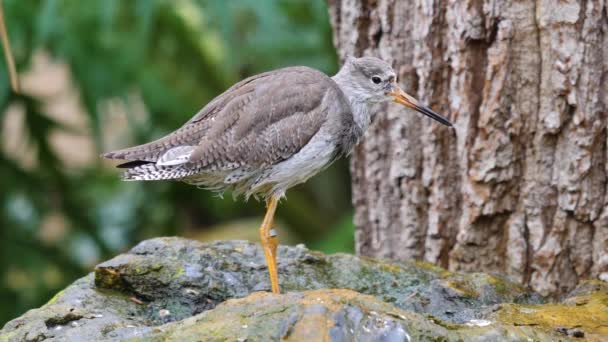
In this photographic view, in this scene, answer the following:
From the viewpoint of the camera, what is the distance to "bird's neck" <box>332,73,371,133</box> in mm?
5731

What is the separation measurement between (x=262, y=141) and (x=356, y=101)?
859mm

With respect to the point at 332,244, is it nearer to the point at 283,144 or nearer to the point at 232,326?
the point at 283,144

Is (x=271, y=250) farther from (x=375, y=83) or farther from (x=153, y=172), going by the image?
(x=375, y=83)

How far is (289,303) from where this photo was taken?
368cm

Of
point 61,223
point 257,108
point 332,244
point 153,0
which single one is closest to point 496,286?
point 257,108

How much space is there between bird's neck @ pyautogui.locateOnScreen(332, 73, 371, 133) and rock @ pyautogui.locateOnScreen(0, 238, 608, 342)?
93 centimetres

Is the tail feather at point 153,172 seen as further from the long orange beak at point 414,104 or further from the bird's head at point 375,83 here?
the long orange beak at point 414,104

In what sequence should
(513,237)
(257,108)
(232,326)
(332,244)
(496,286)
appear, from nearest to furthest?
(232,326) → (496,286) → (257,108) → (513,237) → (332,244)

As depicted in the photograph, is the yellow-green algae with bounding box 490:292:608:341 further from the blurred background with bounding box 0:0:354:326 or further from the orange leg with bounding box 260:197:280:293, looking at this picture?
the blurred background with bounding box 0:0:354:326

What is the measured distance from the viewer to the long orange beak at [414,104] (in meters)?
5.57

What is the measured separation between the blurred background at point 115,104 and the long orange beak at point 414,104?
2.24 m

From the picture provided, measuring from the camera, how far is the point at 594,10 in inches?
208

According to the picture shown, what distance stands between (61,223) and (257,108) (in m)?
4.94

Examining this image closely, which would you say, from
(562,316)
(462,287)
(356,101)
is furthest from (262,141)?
(562,316)
